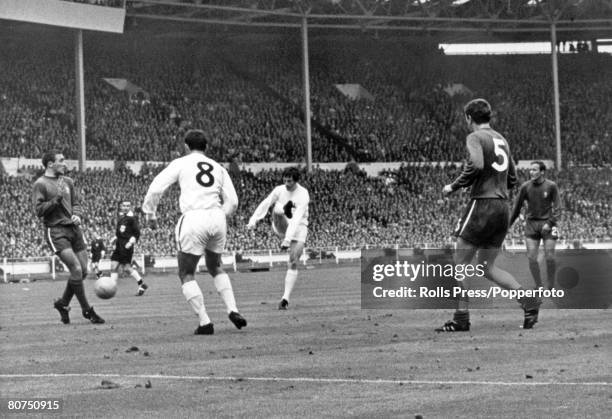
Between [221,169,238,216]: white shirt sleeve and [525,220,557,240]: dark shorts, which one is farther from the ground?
[221,169,238,216]: white shirt sleeve

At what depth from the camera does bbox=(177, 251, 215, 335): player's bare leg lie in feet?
46.0

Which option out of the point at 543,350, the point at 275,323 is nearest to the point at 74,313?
the point at 275,323

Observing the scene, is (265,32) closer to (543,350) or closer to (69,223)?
(69,223)

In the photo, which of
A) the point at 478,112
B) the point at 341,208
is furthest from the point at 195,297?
the point at 341,208

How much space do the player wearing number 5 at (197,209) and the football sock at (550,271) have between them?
6.16 metres

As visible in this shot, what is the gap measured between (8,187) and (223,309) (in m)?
29.2

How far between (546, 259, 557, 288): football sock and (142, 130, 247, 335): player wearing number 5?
6.16 meters

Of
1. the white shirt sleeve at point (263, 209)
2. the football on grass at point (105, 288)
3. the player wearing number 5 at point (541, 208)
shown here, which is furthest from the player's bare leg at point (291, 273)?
the player wearing number 5 at point (541, 208)

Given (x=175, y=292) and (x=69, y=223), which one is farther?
(x=175, y=292)

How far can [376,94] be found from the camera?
230ft

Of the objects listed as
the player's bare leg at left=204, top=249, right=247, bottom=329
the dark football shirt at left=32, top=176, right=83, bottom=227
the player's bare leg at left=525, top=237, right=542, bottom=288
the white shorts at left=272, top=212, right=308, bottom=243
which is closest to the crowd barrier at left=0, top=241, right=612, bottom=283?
the white shorts at left=272, top=212, right=308, bottom=243

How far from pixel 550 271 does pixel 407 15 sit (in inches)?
1893

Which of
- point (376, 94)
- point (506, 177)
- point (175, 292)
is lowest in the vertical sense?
point (175, 292)

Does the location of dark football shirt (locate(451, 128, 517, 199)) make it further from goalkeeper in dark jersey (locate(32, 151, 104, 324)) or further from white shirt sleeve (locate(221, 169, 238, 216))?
goalkeeper in dark jersey (locate(32, 151, 104, 324))
